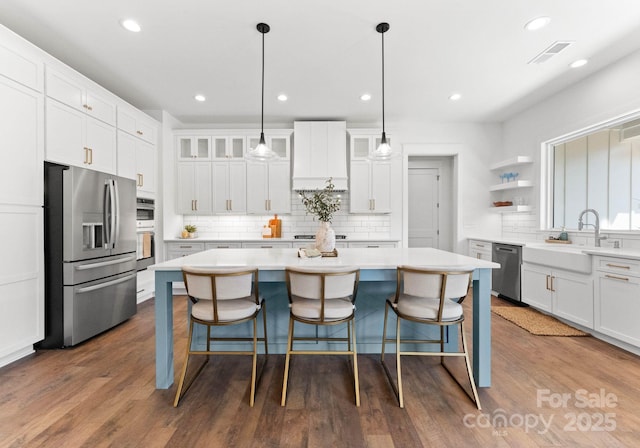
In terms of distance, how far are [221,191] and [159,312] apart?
10.3 ft

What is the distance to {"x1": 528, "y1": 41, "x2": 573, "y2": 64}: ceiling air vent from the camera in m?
2.88

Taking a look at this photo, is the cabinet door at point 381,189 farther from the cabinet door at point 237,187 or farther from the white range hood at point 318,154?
the cabinet door at point 237,187

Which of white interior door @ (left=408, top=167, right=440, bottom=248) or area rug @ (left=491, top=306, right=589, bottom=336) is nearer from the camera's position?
area rug @ (left=491, top=306, right=589, bottom=336)

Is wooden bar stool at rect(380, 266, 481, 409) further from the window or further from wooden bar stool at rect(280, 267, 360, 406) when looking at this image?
the window

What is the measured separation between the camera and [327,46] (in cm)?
295

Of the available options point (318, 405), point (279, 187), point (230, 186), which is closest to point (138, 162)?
point (230, 186)

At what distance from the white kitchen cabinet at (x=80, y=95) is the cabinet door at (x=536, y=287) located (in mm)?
5505

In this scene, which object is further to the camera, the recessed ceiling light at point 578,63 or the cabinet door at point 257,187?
the cabinet door at point 257,187

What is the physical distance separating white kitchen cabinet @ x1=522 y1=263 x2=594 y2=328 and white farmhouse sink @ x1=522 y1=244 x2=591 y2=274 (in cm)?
8

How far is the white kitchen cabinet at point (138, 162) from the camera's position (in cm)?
379

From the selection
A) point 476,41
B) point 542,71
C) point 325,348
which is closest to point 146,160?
point 325,348

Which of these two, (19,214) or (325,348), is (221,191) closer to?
(19,214)

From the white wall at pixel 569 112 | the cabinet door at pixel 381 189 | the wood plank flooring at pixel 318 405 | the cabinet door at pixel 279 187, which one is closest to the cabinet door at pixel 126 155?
the cabinet door at pixel 279 187

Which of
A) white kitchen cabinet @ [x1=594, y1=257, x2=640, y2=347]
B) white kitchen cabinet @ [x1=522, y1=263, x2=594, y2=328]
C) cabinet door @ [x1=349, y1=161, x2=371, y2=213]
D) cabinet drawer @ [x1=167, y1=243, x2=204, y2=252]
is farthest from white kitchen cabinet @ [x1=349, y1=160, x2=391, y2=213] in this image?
white kitchen cabinet @ [x1=594, y1=257, x2=640, y2=347]
